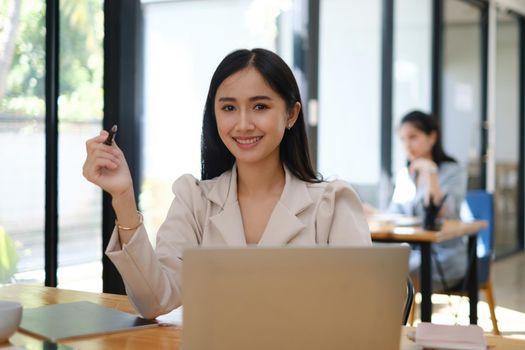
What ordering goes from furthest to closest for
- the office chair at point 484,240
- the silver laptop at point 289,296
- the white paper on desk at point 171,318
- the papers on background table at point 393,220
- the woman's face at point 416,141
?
1. the woman's face at point 416,141
2. the office chair at point 484,240
3. the papers on background table at point 393,220
4. the white paper on desk at point 171,318
5. the silver laptop at point 289,296

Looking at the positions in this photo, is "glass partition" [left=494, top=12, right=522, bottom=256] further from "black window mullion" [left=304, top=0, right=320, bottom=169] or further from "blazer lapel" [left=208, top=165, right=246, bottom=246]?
"blazer lapel" [left=208, top=165, right=246, bottom=246]

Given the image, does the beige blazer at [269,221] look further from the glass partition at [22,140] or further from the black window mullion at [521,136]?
the black window mullion at [521,136]

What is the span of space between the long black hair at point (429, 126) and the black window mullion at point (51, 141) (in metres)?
2.35

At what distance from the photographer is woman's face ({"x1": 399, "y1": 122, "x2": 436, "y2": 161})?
15.3ft

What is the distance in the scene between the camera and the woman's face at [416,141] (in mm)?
4660

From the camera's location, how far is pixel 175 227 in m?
2.10

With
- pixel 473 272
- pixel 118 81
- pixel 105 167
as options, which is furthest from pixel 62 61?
pixel 473 272

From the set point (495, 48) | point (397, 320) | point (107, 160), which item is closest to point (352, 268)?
point (397, 320)

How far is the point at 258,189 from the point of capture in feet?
7.16

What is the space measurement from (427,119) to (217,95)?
2766 millimetres

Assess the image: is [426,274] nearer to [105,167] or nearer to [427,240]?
[427,240]

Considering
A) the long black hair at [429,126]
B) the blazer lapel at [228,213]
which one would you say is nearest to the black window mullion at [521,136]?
the long black hair at [429,126]

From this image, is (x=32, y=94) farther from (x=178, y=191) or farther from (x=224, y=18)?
(x=224, y=18)

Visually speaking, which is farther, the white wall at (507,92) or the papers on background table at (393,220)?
the white wall at (507,92)
